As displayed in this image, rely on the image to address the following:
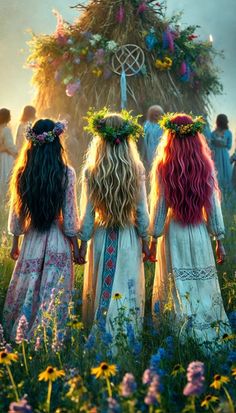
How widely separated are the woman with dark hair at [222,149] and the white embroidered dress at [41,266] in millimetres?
7669

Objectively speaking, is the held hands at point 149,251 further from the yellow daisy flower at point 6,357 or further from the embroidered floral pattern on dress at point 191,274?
the yellow daisy flower at point 6,357

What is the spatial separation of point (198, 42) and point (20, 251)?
793cm

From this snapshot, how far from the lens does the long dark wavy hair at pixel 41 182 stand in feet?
16.6

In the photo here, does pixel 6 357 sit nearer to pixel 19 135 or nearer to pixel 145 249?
pixel 145 249

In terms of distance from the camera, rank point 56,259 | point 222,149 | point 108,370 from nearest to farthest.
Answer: point 108,370 < point 56,259 < point 222,149

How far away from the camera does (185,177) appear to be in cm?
510

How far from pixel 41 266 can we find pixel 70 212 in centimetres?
47

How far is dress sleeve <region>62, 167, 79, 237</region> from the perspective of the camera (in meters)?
5.10

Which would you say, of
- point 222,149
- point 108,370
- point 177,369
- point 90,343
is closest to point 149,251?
point 90,343

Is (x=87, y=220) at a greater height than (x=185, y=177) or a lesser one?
lesser

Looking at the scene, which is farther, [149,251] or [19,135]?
[19,135]

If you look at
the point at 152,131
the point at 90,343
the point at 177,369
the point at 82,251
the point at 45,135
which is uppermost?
the point at 152,131

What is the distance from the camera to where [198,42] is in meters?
12.1

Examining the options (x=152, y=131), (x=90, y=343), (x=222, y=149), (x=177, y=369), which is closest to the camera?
(x=177, y=369)
